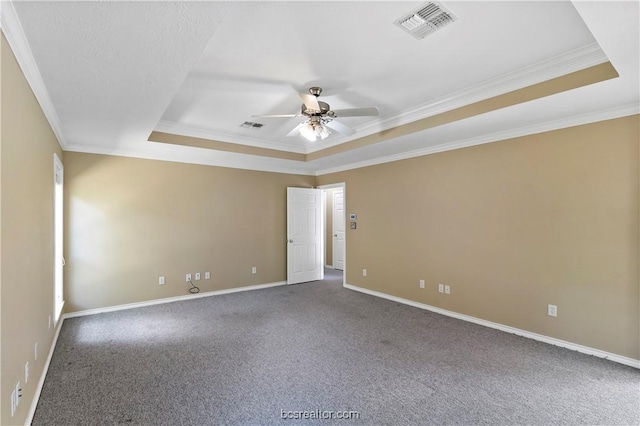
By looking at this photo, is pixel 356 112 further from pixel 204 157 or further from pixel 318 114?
pixel 204 157

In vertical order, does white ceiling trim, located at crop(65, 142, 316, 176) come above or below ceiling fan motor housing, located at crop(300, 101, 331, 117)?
below

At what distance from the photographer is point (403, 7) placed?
2.02 metres

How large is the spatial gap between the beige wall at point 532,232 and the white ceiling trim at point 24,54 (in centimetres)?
454

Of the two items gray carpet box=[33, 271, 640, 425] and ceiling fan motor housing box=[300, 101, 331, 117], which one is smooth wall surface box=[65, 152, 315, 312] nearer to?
gray carpet box=[33, 271, 640, 425]

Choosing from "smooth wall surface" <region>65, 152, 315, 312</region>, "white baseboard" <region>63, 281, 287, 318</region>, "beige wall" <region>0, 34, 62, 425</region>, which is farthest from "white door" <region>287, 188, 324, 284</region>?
"beige wall" <region>0, 34, 62, 425</region>

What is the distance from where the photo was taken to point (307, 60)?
268cm

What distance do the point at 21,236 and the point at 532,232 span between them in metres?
4.79

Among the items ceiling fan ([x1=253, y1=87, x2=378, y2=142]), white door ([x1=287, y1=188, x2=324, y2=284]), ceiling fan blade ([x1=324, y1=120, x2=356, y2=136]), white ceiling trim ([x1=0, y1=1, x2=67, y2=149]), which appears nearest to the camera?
white ceiling trim ([x1=0, y1=1, x2=67, y2=149])

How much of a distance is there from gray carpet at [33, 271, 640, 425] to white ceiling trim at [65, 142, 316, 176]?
8.07 ft

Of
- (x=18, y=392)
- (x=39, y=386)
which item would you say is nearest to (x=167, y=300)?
(x=39, y=386)

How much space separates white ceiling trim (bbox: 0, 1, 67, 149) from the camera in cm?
Result: 152

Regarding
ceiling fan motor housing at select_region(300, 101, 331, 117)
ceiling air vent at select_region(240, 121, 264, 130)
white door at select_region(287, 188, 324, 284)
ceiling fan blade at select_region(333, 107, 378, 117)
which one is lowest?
white door at select_region(287, 188, 324, 284)

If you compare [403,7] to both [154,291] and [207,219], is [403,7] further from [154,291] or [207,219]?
[154,291]

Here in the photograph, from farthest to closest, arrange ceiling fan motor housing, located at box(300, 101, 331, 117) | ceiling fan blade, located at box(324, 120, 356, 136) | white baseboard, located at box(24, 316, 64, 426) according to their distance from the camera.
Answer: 1. ceiling fan blade, located at box(324, 120, 356, 136)
2. ceiling fan motor housing, located at box(300, 101, 331, 117)
3. white baseboard, located at box(24, 316, 64, 426)
